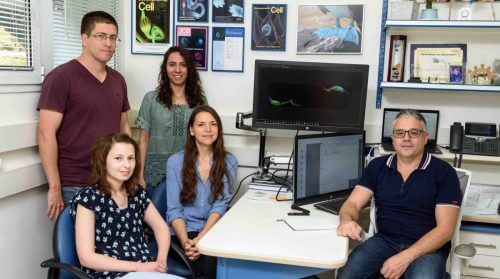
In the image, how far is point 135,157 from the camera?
80.1 inches

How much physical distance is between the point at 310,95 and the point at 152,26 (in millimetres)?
1286

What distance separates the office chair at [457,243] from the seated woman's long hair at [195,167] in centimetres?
76

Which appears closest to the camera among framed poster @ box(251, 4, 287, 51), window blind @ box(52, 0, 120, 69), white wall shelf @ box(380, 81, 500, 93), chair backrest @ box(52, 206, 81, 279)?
chair backrest @ box(52, 206, 81, 279)

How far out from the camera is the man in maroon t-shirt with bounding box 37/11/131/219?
86.4 inches

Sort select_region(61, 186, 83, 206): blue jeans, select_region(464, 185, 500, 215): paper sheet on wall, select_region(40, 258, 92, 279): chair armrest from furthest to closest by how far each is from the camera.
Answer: select_region(464, 185, 500, 215): paper sheet on wall
select_region(61, 186, 83, 206): blue jeans
select_region(40, 258, 92, 279): chair armrest

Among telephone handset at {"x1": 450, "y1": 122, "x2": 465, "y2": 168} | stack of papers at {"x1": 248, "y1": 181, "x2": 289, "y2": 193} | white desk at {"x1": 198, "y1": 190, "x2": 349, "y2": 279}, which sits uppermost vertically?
telephone handset at {"x1": 450, "y1": 122, "x2": 465, "y2": 168}

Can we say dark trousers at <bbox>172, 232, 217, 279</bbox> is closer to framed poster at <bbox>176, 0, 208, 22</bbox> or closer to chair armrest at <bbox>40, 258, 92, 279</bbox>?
chair armrest at <bbox>40, 258, 92, 279</bbox>

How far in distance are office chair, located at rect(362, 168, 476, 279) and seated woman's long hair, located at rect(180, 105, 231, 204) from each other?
765 millimetres

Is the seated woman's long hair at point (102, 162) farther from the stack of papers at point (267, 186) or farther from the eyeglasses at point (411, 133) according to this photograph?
the eyeglasses at point (411, 133)

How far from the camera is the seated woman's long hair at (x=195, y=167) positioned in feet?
7.72

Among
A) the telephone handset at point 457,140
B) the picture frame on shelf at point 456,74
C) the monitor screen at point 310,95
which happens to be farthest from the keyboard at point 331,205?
the picture frame on shelf at point 456,74

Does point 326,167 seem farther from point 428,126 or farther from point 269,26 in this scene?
point 269,26

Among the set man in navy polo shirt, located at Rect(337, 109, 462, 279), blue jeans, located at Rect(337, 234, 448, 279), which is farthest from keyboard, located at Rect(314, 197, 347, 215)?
blue jeans, located at Rect(337, 234, 448, 279)

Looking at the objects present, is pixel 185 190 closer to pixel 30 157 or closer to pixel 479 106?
pixel 30 157
